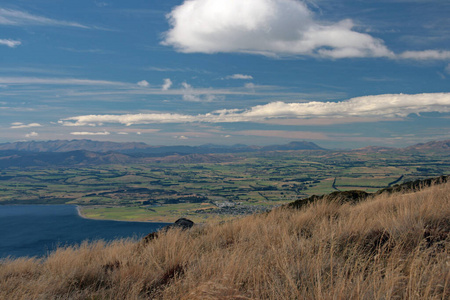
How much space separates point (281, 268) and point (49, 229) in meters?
93.5

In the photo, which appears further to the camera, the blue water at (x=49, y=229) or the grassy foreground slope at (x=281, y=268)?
the blue water at (x=49, y=229)

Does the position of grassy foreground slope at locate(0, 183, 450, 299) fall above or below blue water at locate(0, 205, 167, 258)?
above

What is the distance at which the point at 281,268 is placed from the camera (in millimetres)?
4910

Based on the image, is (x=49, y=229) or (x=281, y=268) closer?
(x=281, y=268)

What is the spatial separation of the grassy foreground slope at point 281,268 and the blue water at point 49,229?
4887 cm

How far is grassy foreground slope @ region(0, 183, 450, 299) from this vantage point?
3.86 m

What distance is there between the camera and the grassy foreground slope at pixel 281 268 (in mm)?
3864

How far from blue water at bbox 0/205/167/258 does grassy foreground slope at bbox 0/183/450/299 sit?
48.9 meters

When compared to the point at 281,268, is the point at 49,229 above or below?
below

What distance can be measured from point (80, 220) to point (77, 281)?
9614 centimetres

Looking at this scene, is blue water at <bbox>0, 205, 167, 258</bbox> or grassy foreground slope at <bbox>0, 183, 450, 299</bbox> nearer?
grassy foreground slope at <bbox>0, 183, 450, 299</bbox>

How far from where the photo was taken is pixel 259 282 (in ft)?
15.4

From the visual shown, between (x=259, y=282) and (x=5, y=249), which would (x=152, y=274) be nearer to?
(x=259, y=282)

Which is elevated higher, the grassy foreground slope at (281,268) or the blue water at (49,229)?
the grassy foreground slope at (281,268)
